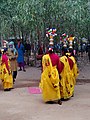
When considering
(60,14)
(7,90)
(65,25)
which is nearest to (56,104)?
(7,90)

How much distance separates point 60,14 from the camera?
61.5ft

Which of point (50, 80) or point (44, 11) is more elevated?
point (44, 11)

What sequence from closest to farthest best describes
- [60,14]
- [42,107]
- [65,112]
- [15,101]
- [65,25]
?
[65,112] < [42,107] < [15,101] < [60,14] < [65,25]

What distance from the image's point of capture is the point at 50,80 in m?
10.3

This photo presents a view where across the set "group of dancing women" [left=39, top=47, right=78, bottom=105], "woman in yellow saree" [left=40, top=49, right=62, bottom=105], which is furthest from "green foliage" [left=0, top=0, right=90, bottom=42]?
"woman in yellow saree" [left=40, top=49, right=62, bottom=105]

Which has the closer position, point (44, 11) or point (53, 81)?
point (53, 81)

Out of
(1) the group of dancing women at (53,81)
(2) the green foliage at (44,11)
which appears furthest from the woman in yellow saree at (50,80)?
(2) the green foliage at (44,11)

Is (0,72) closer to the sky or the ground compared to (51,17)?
closer to the ground

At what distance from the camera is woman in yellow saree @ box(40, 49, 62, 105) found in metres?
10.2

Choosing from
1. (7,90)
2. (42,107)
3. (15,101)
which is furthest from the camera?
(7,90)

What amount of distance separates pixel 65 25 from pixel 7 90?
10.2 metres

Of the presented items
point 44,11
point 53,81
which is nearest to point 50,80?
point 53,81

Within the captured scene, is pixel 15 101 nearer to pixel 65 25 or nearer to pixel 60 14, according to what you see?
pixel 60 14

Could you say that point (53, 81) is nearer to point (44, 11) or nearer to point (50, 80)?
point (50, 80)
